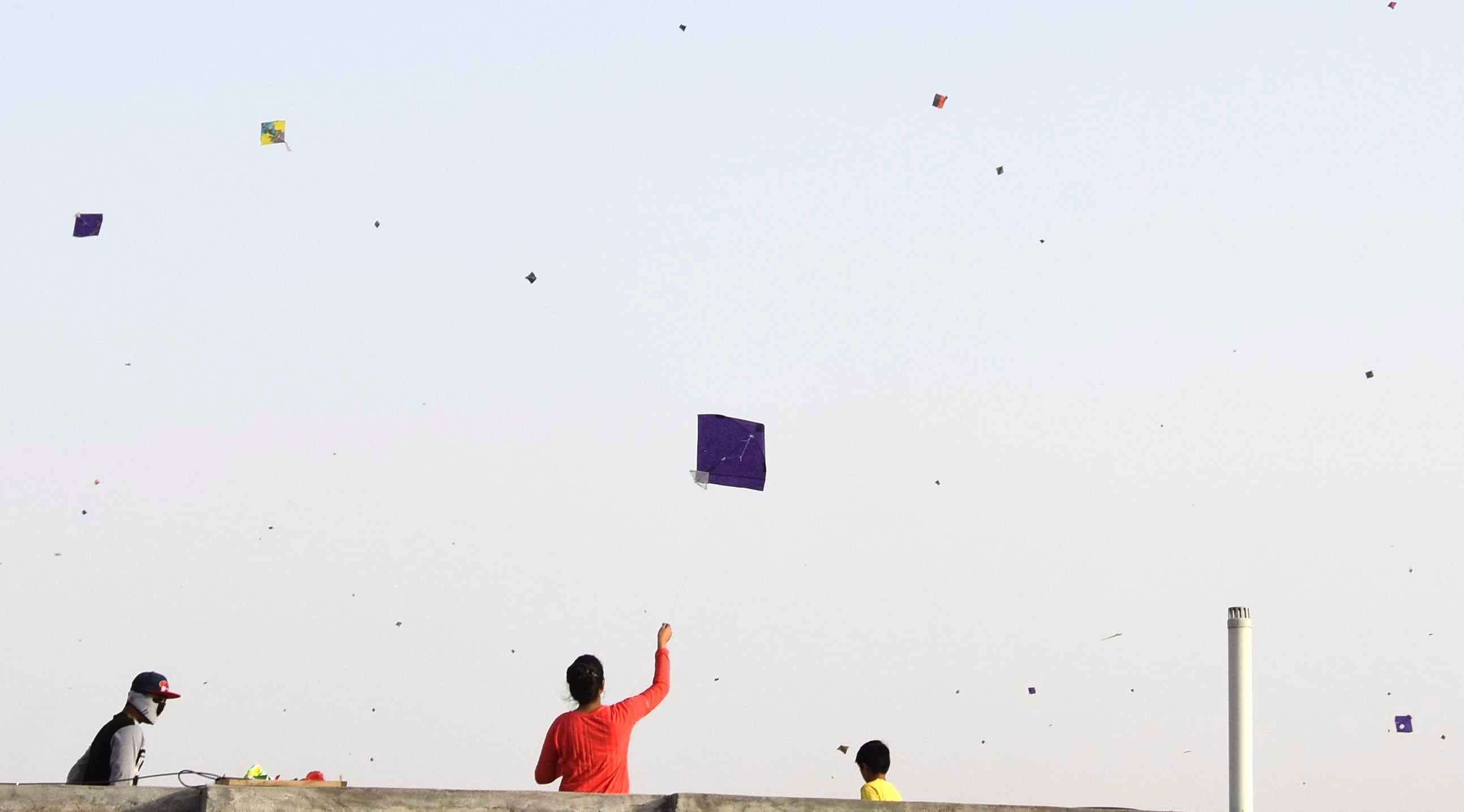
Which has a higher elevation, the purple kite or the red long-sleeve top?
the purple kite

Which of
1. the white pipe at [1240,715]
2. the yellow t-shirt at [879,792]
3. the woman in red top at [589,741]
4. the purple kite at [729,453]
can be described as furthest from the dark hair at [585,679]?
the white pipe at [1240,715]

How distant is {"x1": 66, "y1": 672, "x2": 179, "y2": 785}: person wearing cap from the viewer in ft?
32.3

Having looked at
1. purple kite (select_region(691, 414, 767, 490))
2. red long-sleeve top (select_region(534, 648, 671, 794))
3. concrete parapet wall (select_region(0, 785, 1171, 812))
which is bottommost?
concrete parapet wall (select_region(0, 785, 1171, 812))

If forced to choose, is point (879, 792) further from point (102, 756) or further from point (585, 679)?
point (102, 756)

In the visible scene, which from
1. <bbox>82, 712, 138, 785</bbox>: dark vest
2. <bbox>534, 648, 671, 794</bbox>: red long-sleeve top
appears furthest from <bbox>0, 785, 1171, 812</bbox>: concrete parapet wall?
<bbox>82, 712, 138, 785</bbox>: dark vest

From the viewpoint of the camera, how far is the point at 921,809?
891cm

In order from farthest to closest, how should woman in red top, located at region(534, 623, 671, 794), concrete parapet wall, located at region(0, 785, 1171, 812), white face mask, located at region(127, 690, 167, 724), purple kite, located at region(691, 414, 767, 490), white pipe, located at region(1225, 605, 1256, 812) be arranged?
white pipe, located at region(1225, 605, 1256, 812) < purple kite, located at region(691, 414, 767, 490) < white face mask, located at region(127, 690, 167, 724) < woman in red top, located at region(534, 623, 671, 794) < concrete parapet wall, located at region(0, 785, 1171, 812)

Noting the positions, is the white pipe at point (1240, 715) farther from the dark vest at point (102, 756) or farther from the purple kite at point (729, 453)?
the dark vest at point (102, 756)

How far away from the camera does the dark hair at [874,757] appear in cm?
1062

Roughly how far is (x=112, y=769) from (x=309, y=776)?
100 cm

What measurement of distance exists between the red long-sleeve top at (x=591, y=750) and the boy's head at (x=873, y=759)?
1482mm

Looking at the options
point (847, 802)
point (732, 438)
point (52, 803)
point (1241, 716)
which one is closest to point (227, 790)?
point (52, 803)

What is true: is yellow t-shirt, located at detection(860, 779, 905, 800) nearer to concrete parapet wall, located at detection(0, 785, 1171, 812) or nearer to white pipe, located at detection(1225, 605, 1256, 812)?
concrete parapet wall, located at detection(0, 785, 1171, 812)

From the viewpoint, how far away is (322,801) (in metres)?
8.30
